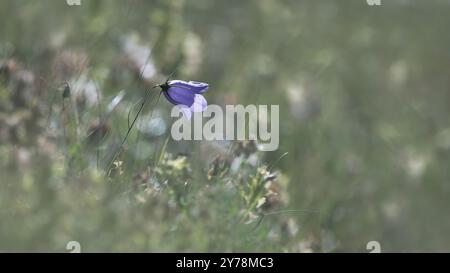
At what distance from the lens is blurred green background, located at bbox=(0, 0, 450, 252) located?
14.9 feet

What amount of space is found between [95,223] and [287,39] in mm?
5461

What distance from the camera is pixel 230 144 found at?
540 centimetres

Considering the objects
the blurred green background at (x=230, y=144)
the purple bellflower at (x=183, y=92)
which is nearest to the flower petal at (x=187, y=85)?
the purple bellflower at (x=183, y=92)

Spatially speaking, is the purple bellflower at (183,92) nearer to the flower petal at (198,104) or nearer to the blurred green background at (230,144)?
the flower petal at (198,104)

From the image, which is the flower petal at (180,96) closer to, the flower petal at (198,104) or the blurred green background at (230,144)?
the flower petal at (198,104)

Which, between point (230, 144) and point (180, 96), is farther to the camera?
point (230, 144)

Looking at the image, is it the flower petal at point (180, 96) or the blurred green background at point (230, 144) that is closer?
the blurred green background at point (230, 144)

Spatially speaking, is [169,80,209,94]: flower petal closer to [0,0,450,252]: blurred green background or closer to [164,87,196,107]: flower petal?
[164,87,196,107]: flower petal

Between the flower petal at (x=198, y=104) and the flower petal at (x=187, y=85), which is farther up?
the flower petal at (x=187, y=85)

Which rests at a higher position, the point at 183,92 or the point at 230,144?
the point at 183,92

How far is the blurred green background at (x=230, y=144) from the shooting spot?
14.9 feet

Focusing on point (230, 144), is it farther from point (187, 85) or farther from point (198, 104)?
point (187, 85)

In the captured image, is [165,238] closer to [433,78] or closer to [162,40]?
[162,40]

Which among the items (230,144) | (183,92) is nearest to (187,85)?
(183,92)
